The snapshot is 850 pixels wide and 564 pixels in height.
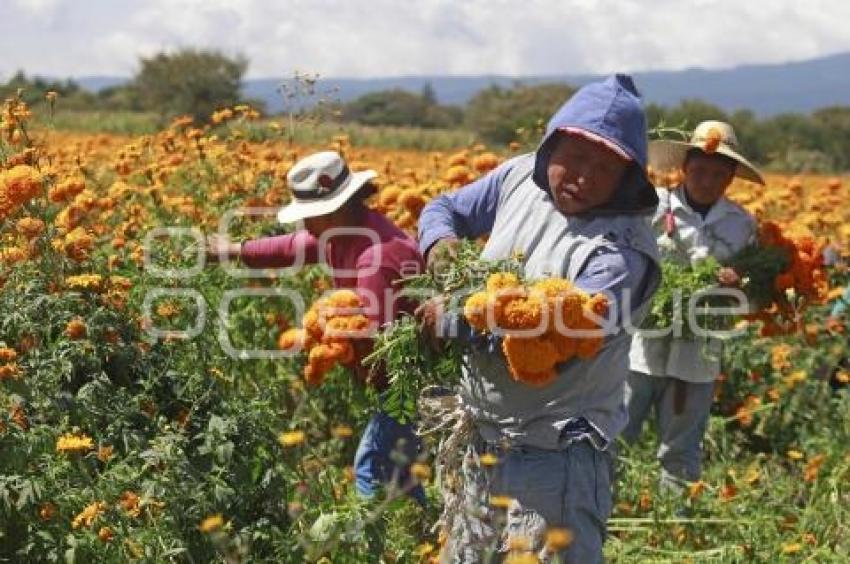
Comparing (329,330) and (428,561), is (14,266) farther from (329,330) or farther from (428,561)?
(428,561)

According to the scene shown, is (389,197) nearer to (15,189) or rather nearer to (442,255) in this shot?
(15,189)

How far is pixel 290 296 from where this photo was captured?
4.85 meters

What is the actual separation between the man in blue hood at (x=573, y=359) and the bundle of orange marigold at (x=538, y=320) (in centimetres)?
18

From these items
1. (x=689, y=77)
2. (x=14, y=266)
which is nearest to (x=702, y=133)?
(x=14, y=266)

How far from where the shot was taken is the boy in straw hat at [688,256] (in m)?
4.25

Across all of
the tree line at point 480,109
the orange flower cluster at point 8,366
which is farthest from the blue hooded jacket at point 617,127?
the tree line at point 480,109

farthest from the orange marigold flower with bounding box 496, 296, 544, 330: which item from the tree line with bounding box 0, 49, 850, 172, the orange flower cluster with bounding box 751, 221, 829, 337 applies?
the tree line with bounding box 0, 49, 850, 172

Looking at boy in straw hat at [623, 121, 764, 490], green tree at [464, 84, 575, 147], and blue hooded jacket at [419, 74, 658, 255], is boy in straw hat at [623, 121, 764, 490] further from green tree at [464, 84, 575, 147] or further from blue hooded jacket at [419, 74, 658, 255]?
green tree at [464, 84, 575, 147]

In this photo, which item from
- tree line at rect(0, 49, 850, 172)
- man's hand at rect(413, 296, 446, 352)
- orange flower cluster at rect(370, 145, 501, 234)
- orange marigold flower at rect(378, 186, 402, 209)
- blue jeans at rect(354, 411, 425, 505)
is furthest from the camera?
tree line at rect(0, 49, 850, 172)

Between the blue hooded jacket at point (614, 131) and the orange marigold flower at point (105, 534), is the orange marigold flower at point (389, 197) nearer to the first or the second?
the blue hooded jacket at point (614, 131)

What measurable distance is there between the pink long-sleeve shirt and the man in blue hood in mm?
727

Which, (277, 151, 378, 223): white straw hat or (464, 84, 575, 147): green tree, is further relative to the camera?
(464, 84, 575, 147): green tree

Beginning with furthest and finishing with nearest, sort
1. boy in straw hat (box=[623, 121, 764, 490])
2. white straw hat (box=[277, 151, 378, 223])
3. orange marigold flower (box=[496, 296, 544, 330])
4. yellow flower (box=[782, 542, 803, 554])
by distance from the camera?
boy in straw hat (box=[623, 121, 764, 490]), white straw hat (box=[277, 151, 378, 223]), yellow flower (box=[782, 542, 803, 554]), orange marigold flower (box=[496, 296, 544, 330])

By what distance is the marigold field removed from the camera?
2.69 metres
